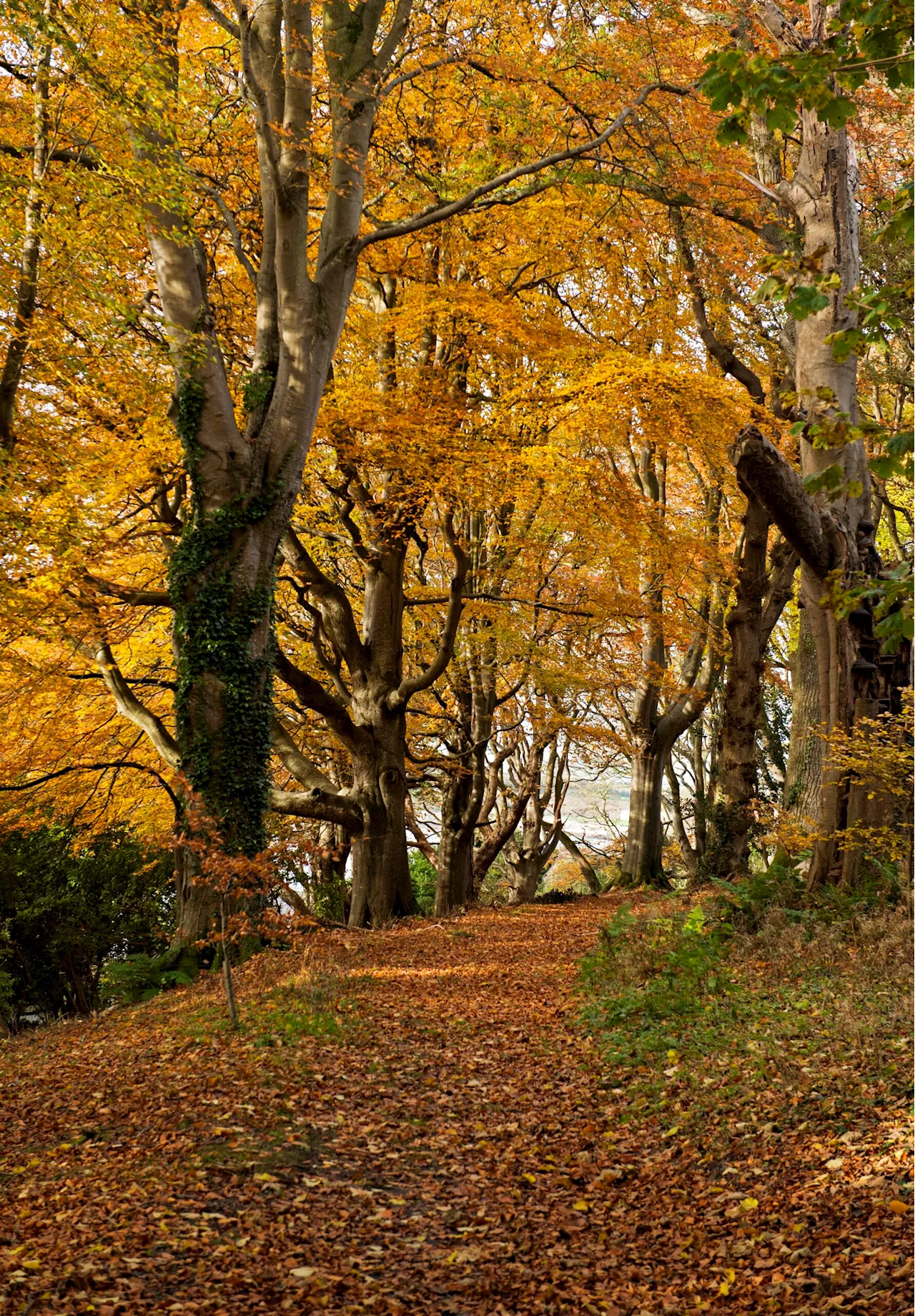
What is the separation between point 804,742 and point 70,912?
12.2m

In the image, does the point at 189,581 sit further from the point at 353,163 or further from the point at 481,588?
the point at 481,588

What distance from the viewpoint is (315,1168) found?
5.04 m

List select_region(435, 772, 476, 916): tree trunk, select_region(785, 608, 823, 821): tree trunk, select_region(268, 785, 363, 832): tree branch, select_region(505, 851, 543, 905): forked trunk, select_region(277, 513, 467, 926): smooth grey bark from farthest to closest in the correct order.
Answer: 1. select_region(505, 851, 543, 905): forked trunk
2. select_region(435, 772, 476, 916): tree trunk
3. select_region(785, 608, 823, 821): tree trunk
4. select_region(277, 513, 467, 926): smooth grey bark
5. select_region(268, 785, 363, 832): tree branch

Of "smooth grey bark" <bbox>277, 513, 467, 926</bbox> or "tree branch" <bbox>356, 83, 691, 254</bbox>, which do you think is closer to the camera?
"tree branch" <bbox>356, 83, 691, 254</bbox>

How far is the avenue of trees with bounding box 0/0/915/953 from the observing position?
941 cm

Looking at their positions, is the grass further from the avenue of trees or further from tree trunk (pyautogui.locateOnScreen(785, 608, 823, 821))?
tree trunk (pyautogui.locateOnScreen(785, 608, 823, 821))

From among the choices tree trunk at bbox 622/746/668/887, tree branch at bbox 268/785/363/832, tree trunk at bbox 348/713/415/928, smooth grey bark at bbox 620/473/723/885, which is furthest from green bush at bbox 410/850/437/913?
tree branch at bbox 268/785/363/832

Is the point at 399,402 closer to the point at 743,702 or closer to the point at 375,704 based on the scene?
the point at 375,704

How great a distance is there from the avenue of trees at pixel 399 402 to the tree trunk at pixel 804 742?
0.09 metres

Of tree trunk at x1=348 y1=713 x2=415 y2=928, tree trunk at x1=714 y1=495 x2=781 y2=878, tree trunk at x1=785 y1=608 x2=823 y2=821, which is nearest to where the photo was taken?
tree trunk at x1=714 y1=495 x2=781 y2=878

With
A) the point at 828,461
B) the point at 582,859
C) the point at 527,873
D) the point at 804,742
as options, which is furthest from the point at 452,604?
the point at 582,859

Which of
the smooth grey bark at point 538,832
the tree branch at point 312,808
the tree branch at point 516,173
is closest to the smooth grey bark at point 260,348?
the tree branch at point 516,173

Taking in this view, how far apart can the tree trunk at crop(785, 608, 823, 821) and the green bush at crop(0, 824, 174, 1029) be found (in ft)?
34.4

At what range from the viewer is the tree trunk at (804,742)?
15.0 m
